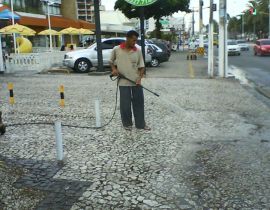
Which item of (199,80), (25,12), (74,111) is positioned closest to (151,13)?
(25,12)

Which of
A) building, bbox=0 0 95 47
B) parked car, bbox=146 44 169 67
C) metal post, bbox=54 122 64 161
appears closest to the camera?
metal post, bbox=54 122 64 161

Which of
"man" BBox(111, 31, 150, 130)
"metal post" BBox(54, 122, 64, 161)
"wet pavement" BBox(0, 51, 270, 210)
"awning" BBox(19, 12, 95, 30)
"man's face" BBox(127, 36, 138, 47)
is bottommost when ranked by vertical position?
"wet pavement" BBox(0, 51, 270, 210)

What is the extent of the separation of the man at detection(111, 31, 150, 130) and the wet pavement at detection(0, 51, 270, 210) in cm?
45

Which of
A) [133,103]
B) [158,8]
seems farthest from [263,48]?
[133,103]

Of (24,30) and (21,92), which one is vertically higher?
(24,30)

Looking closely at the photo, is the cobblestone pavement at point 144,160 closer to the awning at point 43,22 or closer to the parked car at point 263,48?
the awning at point 43,22

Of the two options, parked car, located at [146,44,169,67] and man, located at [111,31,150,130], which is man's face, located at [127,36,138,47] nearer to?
man, located at [111,31,150,130]

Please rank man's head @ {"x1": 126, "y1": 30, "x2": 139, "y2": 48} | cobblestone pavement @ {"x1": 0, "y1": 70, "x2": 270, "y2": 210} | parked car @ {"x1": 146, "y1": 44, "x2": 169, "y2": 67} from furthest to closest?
Answer: parked car @ {"x1": 146, "y1": 44, "x2": 169, "y2": 67}, man's head @ {"x1": 126, "y1": 30, "x2": 139, "y2": 48}, cobblestone pavement @ {"x1": 0, "y1": 70, "x2": 270, "y2": 210}

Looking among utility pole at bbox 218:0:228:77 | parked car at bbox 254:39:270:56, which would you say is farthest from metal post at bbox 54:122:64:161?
parked car at bbox 254:39:270:56

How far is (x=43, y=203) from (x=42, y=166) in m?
1.30

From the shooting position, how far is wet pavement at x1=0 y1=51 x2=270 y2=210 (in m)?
4.83

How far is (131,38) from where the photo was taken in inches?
302

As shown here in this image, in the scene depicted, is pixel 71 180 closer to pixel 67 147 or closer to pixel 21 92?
pixel 67 147

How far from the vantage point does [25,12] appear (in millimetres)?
42781
